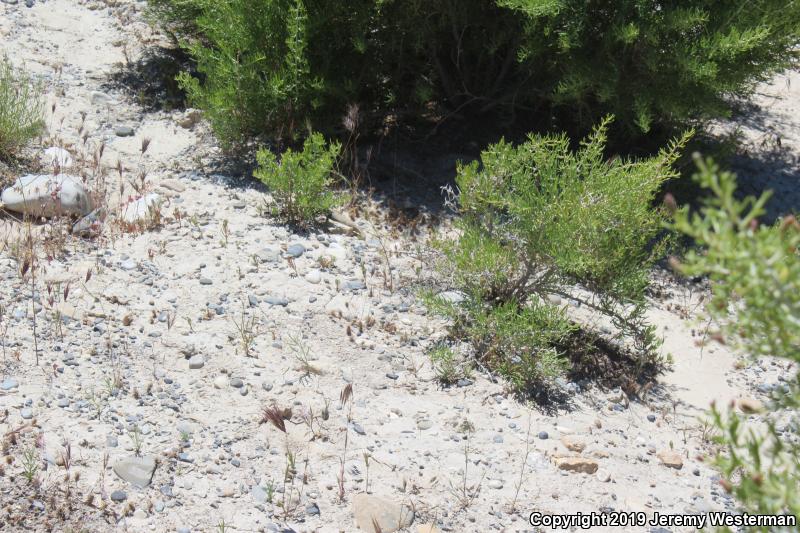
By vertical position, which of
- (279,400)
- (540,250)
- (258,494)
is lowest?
(258,494)

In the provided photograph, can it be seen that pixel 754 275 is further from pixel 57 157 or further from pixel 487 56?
pixel 487 56

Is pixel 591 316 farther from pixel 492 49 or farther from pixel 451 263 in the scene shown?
pixel 492 49

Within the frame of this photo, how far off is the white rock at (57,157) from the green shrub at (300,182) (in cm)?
141

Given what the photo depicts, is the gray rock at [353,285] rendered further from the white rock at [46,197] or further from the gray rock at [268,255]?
the white rock at [46,197]

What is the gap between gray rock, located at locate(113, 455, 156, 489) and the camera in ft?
11.6

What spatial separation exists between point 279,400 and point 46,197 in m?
2.33

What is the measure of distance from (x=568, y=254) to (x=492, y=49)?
2405 millimetres

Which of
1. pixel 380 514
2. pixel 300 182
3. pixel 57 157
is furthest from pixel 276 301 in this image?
pixel 57 157

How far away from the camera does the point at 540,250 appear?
4.66 metres

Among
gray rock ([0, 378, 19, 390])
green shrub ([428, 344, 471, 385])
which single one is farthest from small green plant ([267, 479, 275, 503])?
gray rock ([0, 378, 19, 390])

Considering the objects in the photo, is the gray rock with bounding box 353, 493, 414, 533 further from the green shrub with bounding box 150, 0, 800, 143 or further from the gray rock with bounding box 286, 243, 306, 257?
the green shrub with bounding box 150, 0, 800, 143

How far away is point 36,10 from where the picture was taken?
26.0 ft

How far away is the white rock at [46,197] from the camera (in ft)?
17.3

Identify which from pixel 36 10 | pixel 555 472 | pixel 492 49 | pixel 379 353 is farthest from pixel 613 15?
pixel 36 10
